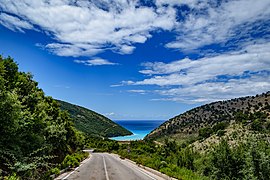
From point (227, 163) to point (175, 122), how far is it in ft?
254

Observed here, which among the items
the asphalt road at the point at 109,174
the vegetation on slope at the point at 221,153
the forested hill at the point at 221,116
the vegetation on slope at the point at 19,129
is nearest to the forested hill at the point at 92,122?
the forested hill at the point at 221,116

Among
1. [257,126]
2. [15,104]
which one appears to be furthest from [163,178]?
[257,126]

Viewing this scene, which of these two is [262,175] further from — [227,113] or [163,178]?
[227,113]

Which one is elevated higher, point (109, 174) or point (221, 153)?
point (221, 153)

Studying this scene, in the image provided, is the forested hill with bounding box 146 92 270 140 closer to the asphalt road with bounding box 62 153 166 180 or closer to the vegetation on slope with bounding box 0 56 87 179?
the asphalt road with bounding box 62 153 166 180

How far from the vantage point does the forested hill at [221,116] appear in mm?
75825

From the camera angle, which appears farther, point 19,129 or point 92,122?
point 92,122

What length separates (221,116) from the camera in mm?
92375

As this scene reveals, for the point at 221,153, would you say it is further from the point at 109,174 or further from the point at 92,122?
the point at 92,122

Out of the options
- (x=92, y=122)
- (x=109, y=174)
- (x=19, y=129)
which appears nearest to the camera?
(x=19, y=129)

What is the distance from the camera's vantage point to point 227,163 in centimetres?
3347

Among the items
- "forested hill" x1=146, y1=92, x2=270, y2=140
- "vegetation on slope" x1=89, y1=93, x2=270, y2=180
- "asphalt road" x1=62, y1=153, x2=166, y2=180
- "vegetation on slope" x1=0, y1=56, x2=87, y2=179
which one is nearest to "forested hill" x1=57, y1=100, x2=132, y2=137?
"forested hill" x1=146, y1=92, x2=270, y2=140

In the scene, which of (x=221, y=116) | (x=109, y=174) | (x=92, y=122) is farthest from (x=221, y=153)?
(x=92, y=122)

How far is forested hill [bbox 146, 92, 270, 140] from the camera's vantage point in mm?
75825
